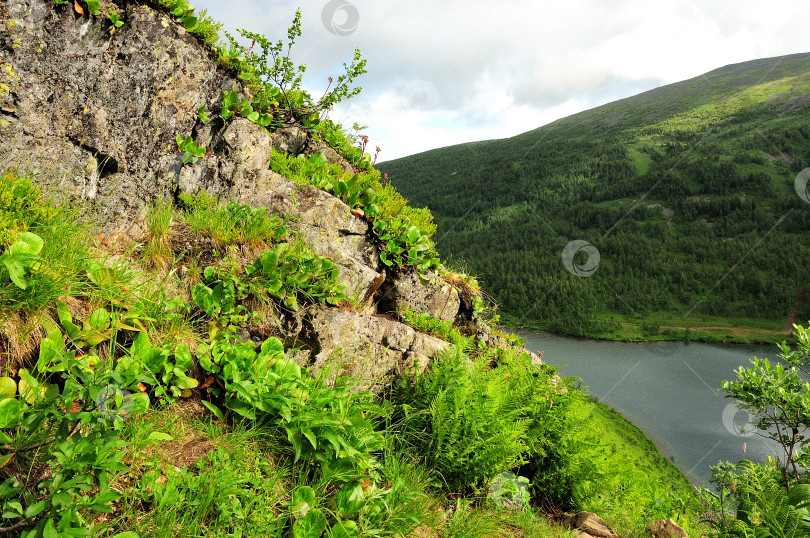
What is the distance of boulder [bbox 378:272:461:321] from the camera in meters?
6.43

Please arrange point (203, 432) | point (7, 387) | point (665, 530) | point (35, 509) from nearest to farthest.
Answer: point (35, 509), point (7, 387), point (203, 432), point (665, 530)

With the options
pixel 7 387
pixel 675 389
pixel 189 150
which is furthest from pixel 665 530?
pixel 675 389

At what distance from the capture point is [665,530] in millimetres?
4465

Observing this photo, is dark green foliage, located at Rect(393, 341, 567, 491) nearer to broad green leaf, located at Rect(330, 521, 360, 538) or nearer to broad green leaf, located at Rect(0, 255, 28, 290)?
broad green leaf, located at Rect(330, 521, 360, 538)

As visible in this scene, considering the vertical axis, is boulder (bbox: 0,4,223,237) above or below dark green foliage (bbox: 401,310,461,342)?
above

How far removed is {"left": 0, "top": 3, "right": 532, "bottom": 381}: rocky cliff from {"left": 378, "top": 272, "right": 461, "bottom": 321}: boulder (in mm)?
23

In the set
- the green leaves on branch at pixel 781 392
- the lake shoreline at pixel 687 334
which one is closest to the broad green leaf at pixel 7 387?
the green leaves on branch at pixel 781 392

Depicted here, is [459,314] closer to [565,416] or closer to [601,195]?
[565,416]

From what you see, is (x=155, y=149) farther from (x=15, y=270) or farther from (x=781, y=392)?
(x=781, y=392)

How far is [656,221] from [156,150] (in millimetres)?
159980

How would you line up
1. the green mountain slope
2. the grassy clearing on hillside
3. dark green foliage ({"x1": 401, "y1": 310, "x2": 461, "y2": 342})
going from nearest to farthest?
the grassy clearing on hillside, dark green foliage ({"x1": 401, "y1": 310, "x2": 461, "y2": 342}), the green mountain slope

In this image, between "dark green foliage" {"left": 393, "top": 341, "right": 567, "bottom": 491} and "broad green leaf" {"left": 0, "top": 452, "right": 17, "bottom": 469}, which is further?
"dark green foliage" {"left": 393, "top": 341, "right": 567, "bottom": 491}

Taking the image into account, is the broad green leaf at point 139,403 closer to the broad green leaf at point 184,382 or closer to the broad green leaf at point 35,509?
the broad green leaf at point 184,382

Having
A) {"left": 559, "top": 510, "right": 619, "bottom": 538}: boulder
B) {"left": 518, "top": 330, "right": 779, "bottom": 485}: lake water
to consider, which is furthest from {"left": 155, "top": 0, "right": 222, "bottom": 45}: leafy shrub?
{"left": 518, "top": 330, "right": 779, "bottom": 485}: lake water
